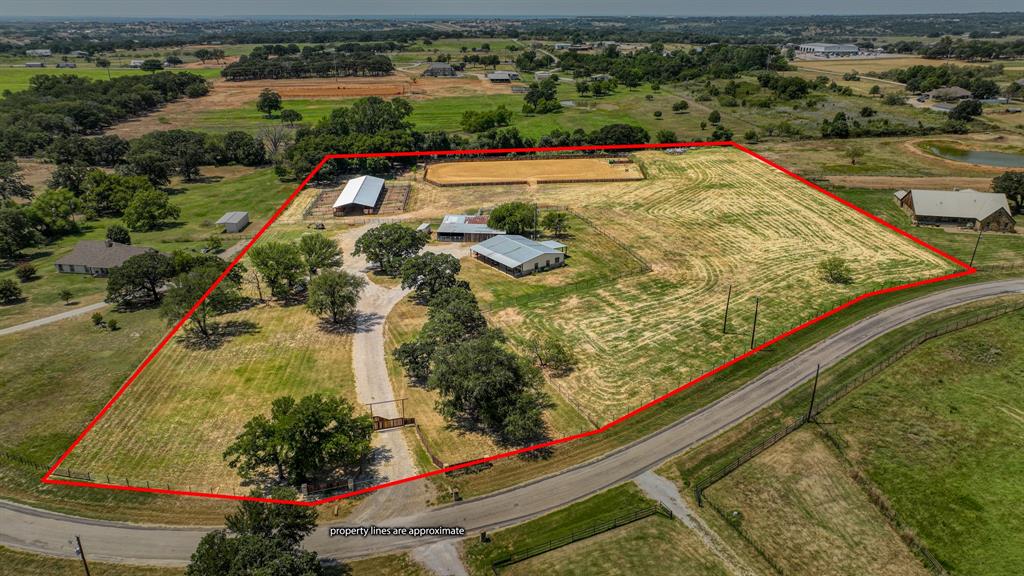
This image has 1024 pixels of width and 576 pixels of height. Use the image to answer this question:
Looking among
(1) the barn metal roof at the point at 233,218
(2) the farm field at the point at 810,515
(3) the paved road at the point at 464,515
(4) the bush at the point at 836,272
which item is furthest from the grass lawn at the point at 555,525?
(1) the barn metal roof at the point at 233,218

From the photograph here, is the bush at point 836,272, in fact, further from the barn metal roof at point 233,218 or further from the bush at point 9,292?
the bush at point 9,292

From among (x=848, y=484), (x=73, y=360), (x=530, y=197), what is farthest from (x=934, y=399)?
(x=73, y=360)

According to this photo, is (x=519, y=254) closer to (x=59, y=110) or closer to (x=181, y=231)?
(x=181, y=231)

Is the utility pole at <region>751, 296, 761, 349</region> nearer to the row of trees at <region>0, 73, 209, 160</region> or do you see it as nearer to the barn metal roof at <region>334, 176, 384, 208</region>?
the barn metal roof at <region>334, 176, 384, 208</region>

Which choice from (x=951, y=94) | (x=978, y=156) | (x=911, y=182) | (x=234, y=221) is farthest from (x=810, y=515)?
(x=951, y=94)

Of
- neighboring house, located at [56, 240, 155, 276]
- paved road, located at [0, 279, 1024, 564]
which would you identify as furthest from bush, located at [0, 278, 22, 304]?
paved road, located at [0, 279, 1024, 564]
